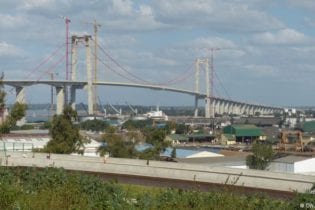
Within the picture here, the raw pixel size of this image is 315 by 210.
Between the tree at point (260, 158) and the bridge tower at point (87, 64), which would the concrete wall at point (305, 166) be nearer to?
the tree at point (260, 158)

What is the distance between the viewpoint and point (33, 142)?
4131 centimetres

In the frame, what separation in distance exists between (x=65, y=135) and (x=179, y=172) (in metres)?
13.1

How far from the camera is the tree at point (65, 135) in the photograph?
3297 cm

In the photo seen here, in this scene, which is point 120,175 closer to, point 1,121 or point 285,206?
point 1,121

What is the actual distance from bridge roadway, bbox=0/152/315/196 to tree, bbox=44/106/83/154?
594 centimetres

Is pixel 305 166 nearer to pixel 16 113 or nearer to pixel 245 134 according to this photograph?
pixel 16 113

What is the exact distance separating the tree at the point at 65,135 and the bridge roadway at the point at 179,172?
594 centimetres

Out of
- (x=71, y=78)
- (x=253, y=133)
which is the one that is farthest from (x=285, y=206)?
(x=71, y=78)

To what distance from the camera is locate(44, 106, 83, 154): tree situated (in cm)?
3297

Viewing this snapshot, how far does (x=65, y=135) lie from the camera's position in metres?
33.4

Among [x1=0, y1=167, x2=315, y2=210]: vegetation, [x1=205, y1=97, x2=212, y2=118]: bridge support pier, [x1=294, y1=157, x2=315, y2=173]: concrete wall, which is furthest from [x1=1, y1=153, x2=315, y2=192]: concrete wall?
[x1=205, y1=97, x2=212, y2=118]: bridge support pier

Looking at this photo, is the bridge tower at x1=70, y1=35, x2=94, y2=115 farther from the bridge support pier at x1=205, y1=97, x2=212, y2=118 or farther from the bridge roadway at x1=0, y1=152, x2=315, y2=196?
the bridge roadway at x1=0, y1=152, x2=315, y2=196

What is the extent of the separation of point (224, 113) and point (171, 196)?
152212mm

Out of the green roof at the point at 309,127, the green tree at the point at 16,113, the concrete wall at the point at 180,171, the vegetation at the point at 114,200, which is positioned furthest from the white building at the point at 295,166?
the green roof at the point at 309,127
